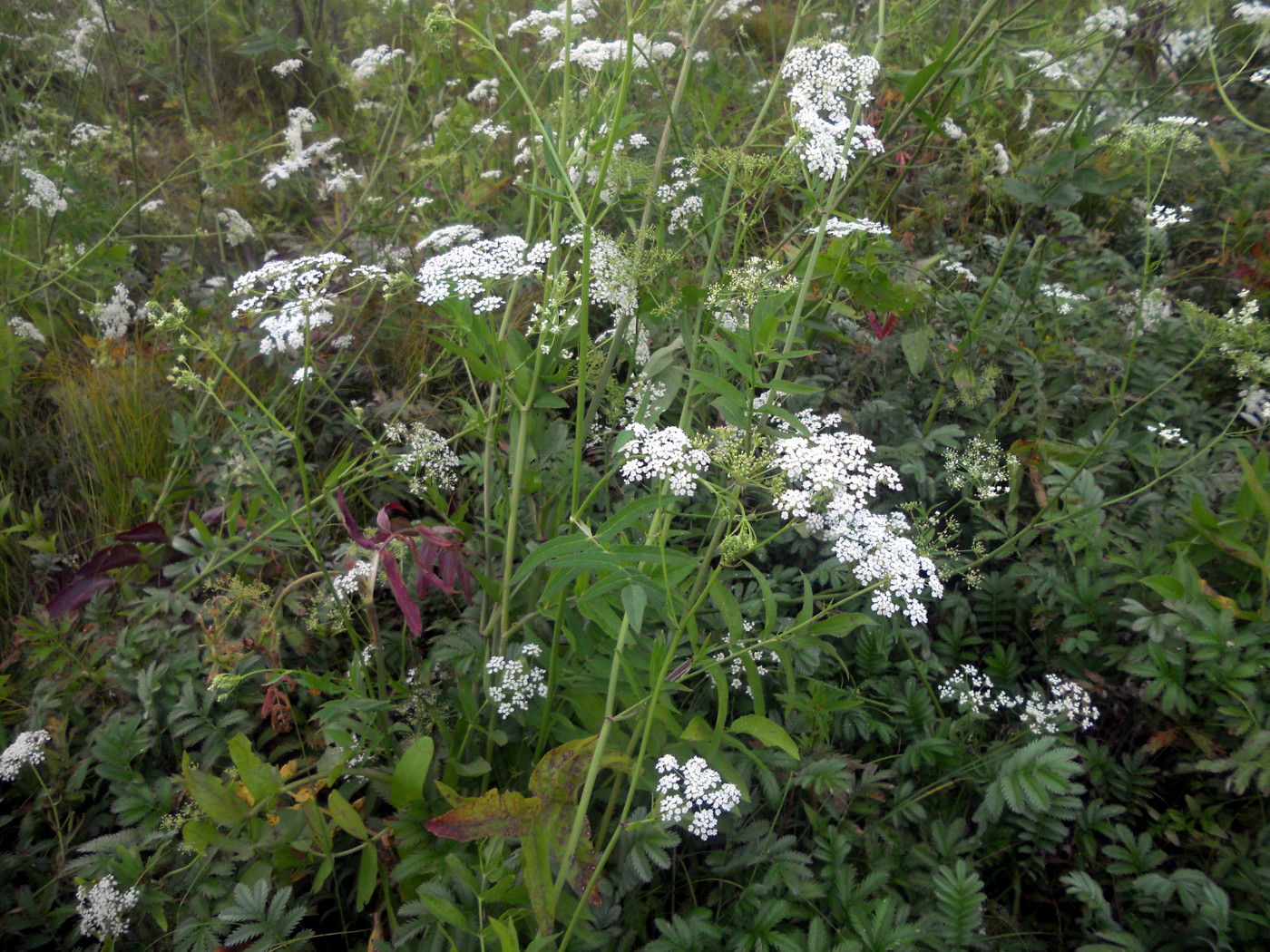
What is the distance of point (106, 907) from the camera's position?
6.04 feet

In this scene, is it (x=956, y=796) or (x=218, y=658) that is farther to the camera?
(x=956, y=796)

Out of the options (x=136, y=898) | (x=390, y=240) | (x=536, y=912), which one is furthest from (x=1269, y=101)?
(x=136, y=898)

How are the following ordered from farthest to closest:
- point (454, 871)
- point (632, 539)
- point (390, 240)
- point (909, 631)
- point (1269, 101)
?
point (1269, 101), point (390, 240), point (909, 631), point (632, 539), point (454, 871)

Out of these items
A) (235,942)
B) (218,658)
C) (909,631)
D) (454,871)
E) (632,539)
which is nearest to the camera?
(454,871)

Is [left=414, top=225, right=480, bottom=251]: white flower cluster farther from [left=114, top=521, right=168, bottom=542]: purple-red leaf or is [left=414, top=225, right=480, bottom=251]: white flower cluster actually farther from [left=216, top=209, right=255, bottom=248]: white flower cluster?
[left=216, top=209, right=255, bottom=248]: white flower cluster

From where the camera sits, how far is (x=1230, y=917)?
1.85 m

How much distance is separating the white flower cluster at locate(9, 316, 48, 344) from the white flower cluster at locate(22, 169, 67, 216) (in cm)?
55

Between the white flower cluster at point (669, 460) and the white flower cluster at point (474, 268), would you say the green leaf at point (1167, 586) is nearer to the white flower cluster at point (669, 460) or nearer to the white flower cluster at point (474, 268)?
the white flower cluster at point (669, 460)

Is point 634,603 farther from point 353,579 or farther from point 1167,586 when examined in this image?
point 1167,586

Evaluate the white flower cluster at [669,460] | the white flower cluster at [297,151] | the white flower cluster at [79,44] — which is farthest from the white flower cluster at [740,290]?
the white flower cluster at [79,44]

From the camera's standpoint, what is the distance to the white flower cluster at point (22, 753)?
211 centimetres

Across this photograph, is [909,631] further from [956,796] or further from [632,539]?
[632,539]

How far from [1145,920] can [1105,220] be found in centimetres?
340

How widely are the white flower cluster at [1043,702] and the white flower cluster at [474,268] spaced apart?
179 centimetres
